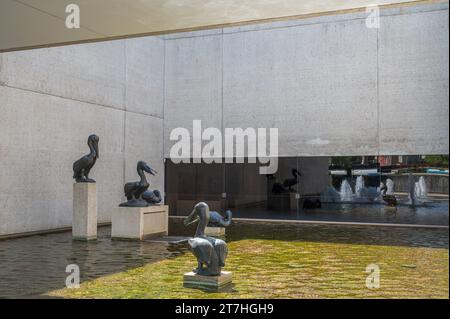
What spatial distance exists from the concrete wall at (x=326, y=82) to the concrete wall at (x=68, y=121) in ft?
4.68

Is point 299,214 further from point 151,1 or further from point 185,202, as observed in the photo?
point 151,1

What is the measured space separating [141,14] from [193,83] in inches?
382

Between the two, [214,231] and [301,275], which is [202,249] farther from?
[214,231]

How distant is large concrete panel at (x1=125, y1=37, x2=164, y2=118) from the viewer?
15375 millimetres

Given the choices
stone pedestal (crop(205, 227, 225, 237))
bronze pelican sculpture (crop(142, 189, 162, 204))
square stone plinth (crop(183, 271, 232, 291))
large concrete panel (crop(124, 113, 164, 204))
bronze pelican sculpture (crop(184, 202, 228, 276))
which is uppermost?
large concrete panel (crop(124, 113, 164, 204))

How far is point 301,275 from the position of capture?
6676 millimetres

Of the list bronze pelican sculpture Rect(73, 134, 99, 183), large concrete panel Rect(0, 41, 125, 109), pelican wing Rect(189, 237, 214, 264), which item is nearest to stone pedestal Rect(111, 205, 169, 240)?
bronze pelican sculpture Rect(73, 134, 99, 183)

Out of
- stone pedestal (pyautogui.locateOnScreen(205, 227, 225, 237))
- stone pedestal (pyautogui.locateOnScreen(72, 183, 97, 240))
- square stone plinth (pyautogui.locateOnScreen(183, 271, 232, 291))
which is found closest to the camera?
square stone plinth (pyautogui.locateOnScreen(183, 271, 232, 291))

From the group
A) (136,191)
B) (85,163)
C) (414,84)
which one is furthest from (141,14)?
(414,84)

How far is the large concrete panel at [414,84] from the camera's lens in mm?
13789

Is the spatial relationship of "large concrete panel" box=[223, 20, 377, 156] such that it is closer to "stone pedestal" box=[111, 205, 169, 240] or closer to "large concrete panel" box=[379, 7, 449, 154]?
"large concrete panel" box=[379, 7, 449, 154]

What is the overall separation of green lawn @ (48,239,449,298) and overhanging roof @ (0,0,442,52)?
378 cm
